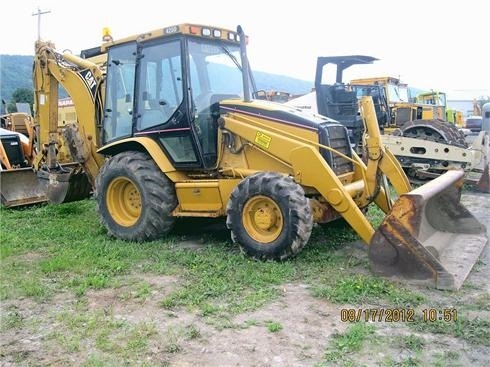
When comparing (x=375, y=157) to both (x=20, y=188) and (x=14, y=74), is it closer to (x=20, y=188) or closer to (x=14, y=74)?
(x=20, y=188)

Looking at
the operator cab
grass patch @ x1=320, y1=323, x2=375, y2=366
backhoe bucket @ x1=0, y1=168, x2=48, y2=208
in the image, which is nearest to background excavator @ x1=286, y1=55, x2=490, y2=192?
the operator cab

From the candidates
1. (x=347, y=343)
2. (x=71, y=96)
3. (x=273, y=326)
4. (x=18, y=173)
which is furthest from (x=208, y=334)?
(x=18, y=173)

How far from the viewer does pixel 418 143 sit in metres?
10.2

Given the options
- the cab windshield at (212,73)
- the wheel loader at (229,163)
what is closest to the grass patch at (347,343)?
the wheel loader at (229,163)

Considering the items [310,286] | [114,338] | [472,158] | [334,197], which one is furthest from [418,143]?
[114,338]

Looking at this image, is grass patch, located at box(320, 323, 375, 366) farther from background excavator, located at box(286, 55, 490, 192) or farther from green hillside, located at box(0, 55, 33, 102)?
green hillside, located at box(0, 55, 33, 102)

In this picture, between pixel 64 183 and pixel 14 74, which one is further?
pixel 14 74

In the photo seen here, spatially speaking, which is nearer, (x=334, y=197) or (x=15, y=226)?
(x=334, y=197)

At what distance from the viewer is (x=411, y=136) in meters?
11.0

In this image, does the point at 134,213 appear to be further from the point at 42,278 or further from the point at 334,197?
the point at 334,197

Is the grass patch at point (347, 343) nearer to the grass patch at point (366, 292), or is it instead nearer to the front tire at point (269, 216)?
the grass patch at point (366, 292)

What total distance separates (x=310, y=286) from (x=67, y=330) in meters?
2.06

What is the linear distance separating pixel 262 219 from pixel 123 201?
7.05ft

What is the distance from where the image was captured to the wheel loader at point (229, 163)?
5168 mm
